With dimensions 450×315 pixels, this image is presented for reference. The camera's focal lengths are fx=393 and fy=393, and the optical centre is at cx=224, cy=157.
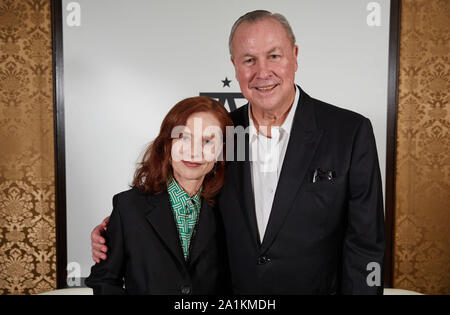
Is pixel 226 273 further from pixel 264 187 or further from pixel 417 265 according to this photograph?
pixel 417 265

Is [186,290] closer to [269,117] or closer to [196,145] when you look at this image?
[196,145]

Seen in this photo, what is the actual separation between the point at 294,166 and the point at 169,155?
460 mm

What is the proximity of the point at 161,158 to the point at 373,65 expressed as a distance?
6.89 ft

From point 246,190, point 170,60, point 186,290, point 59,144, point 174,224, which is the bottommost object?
point 186,290

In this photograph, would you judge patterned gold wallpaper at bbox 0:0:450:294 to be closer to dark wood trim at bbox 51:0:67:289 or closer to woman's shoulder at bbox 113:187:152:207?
dark wood trim at bbox 51:0:67:289

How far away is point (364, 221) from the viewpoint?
4.63 ft

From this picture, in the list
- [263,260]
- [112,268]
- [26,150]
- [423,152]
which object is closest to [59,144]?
[26,150]

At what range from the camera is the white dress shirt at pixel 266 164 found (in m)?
1.50

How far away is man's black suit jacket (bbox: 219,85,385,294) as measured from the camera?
55.7 inches

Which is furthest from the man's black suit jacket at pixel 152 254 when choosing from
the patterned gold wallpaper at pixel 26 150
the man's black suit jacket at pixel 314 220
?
the patterned gold wallpaper at pixel 26 150

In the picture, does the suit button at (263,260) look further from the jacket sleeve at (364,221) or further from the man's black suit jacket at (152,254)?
the jacket sleeve at (364,221)

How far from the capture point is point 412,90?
298 centimetres

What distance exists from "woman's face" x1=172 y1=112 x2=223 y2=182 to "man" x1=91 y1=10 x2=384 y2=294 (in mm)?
166

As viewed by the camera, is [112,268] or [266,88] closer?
[112,268]
